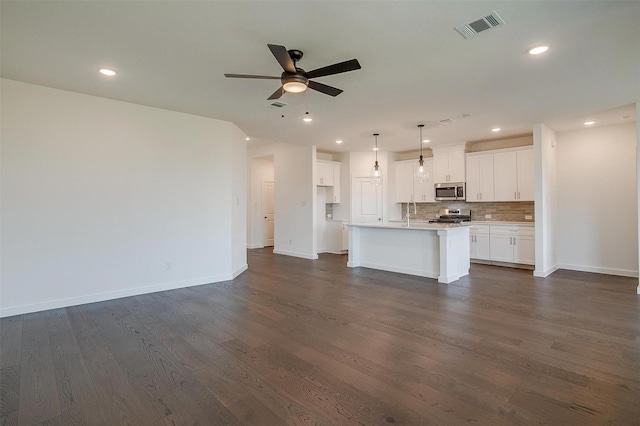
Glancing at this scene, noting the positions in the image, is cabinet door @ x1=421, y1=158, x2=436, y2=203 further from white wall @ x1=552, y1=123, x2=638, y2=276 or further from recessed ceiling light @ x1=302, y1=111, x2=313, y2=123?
recessed ceiling light @ x1=302, y1=111, x2=313, y2=123

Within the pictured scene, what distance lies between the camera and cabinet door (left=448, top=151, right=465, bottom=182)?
710 centimetres

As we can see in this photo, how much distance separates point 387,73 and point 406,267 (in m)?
3.46

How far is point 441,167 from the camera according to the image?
292 inches

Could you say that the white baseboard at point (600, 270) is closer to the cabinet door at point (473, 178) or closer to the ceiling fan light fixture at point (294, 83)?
the cabinet door at point (473, 178)

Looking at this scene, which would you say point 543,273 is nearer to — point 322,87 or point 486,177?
point 486,177

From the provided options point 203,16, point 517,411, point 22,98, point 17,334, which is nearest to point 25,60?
point 22,98

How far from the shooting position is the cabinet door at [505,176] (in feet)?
21.1

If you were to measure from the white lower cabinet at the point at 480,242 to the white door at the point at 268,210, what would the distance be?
222 inches

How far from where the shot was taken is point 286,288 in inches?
189

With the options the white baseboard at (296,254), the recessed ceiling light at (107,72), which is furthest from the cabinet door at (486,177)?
the recessed ceiling light at (107,72)

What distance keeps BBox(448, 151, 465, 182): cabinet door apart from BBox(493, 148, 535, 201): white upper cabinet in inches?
25.7

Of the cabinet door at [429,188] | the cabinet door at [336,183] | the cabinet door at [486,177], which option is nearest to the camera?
the cabinet door at [486,177]

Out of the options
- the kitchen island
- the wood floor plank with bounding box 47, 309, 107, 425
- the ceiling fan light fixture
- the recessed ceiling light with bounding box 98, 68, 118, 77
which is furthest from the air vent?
the wood floor plank with bounding box 47, 309, 107, 425

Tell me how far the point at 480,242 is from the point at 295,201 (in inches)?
168
